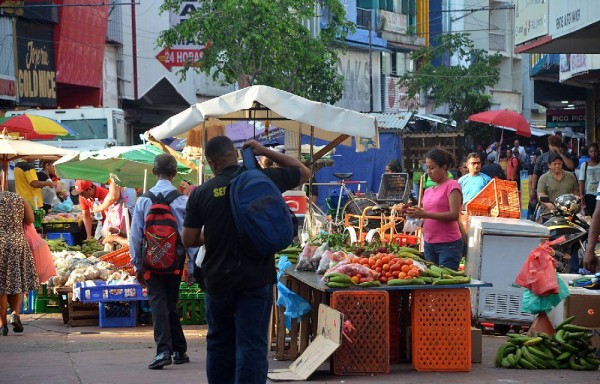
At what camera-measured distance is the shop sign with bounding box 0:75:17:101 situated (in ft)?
109

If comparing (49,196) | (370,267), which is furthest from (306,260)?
(49,196)

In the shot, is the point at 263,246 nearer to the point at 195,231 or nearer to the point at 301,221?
the point at 195,231

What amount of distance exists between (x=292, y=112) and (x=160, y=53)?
36.7 meters

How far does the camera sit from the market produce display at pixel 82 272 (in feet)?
46.5

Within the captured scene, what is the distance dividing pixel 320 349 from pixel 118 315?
4857 mm

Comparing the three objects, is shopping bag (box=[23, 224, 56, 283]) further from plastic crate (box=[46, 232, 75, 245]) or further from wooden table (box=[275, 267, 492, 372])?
plastic crate (box=[46, 232, 75, 245])

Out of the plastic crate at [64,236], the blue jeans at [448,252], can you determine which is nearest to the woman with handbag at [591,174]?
the blue jeans at [448,252]

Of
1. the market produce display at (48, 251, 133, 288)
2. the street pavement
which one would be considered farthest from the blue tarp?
the street pavement

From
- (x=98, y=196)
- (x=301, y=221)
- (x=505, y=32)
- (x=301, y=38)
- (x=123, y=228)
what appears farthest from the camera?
(x=505, y=32)

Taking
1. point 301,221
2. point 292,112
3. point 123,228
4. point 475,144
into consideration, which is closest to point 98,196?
point 123,228

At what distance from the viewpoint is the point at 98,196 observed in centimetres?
2183

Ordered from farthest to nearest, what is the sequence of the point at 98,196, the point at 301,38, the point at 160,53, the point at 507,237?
the point at 160,53 < the point at 301,38 < the point at 98,196 < the point at 507,237

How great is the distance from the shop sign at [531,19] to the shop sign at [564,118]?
17.0 meters

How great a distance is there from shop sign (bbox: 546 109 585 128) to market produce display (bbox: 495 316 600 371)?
97.5 feet
